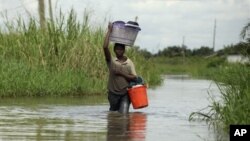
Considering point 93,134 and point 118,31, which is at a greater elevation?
point 118,31

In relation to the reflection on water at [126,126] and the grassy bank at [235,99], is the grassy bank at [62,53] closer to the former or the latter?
the reflection on water at [126,126]

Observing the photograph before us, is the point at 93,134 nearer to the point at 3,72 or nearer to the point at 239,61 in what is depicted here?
the point at 239,61

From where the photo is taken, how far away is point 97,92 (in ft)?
71.8

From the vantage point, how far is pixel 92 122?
43.1 ft

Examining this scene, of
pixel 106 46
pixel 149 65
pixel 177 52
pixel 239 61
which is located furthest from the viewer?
pixel 177 52

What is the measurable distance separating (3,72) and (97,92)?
347 centimetres

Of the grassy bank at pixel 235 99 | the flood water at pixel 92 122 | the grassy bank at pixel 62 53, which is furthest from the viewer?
the grassy bank at pixel 62 53

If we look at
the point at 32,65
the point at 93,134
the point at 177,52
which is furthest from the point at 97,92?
the point at 177,52

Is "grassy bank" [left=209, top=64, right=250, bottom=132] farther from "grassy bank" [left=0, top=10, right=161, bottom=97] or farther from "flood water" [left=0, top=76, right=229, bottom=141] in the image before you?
"grassy bank" [left=0, top=10, right=161, bottom=97]

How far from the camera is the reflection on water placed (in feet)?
35.2

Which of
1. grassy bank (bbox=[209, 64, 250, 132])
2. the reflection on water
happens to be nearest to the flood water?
the reflection on water

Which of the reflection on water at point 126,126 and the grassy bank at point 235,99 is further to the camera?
the grassy bank at point 235,99

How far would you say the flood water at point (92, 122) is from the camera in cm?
1084

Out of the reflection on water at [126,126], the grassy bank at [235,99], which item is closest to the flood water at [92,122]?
the reflection on water at [126,126]
